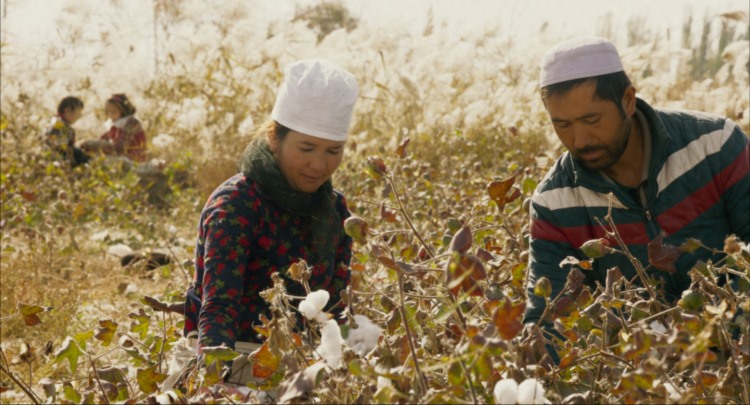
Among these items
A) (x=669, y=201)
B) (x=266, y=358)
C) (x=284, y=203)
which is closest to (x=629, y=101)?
(x=669, y=201)

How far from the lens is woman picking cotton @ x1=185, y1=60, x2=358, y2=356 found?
255 cm

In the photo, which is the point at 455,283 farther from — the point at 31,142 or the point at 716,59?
the point at 716,59

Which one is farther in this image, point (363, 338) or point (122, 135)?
point (122, 135)

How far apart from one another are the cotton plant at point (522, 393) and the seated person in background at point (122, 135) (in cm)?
730

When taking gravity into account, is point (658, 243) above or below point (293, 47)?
above

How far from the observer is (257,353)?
4.64ft

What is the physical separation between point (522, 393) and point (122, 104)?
814 cm

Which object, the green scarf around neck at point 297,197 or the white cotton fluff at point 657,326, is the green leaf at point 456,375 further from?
the green scarf around neck at point 297,197

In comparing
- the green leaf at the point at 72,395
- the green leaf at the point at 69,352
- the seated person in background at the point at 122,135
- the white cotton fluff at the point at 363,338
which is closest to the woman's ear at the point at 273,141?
the white cotton fluff at the point at 363,338

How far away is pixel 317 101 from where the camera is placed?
2.73 metres

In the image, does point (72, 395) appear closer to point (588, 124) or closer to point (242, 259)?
point (242, 259)

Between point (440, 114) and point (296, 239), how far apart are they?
4218 millimetres

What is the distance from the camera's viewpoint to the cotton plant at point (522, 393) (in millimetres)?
1112

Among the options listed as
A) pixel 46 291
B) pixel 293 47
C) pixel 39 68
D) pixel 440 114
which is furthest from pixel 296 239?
pixel 39 68
